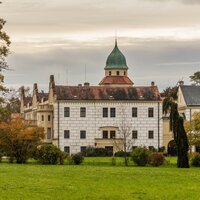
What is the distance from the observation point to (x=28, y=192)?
100ft

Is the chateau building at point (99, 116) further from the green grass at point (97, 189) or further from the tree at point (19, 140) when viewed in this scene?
the green grass at point (97, 189)

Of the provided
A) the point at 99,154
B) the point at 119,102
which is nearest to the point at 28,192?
the point at 99,154

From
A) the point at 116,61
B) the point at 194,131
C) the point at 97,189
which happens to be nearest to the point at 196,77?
the point at 116,61

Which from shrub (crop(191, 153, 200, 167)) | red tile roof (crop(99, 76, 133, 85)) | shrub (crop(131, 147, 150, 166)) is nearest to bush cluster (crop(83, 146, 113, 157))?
red tile roof (crop(99, 76, 133, 85))

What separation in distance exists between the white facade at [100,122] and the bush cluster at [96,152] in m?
4.30

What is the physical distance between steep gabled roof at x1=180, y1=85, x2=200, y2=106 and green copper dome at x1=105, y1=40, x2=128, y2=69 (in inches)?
817

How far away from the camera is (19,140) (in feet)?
246

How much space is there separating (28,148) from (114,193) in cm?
4330

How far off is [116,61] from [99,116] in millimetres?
25838

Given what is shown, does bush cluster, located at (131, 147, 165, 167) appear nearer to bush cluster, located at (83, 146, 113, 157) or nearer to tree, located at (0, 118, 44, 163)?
tree, located at (0, 118, 44, 163)

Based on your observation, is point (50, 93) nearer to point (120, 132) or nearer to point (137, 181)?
point (120, 132)

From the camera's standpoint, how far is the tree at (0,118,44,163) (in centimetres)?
7312

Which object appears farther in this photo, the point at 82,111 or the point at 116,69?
the point at 116,69

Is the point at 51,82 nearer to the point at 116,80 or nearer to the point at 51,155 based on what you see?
the point at 116,80
